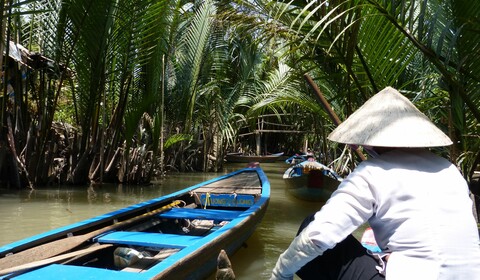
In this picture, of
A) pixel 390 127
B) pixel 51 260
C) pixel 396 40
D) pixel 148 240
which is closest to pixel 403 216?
pixel 390 127

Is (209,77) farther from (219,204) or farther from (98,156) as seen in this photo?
(219,204)

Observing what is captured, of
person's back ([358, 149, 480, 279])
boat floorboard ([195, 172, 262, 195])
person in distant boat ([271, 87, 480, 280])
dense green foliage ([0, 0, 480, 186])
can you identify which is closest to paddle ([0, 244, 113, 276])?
dense green foliage ([0, 0, 480, 186])

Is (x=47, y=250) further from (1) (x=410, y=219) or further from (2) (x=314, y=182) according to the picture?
(2) (x=314, y=182)

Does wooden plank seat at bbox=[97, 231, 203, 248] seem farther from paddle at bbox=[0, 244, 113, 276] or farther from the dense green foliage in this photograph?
the dense green foliage

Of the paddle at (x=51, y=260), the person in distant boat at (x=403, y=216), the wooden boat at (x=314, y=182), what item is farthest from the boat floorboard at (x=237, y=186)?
the person in distant boat at (x=403, y=216)

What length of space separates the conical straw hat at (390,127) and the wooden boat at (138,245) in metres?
1.38

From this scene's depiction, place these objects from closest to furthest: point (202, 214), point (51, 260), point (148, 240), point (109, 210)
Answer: point (51, 260) < point (148, 240) < point (202, 214) < point (109, 210)

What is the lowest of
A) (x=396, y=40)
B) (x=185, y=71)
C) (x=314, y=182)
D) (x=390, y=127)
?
(x=314, y=182)

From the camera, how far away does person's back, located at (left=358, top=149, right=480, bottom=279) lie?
4.15ft

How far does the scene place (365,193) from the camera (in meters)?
1.31

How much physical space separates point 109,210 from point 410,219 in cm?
616

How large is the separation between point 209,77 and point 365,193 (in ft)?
39.2

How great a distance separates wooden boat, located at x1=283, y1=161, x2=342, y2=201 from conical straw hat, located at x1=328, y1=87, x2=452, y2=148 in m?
6.84

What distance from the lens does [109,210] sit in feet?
22.5
